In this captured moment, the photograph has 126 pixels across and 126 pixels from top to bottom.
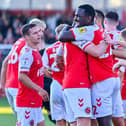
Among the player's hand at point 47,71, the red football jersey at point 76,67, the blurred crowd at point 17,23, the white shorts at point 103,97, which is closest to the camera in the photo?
the red football jersey at point 76,67

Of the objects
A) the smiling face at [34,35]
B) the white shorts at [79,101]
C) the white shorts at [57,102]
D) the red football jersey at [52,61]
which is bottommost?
the white shorts at [57,102]

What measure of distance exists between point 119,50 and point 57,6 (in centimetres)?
2158

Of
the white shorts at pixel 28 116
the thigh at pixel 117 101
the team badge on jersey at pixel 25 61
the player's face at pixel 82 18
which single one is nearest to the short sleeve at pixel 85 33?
the player's face at pixel 82 18

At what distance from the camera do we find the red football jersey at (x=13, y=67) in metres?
10.5

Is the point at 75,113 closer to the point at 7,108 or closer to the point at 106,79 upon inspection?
the point at 106,79

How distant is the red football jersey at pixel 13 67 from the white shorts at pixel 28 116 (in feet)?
2.86

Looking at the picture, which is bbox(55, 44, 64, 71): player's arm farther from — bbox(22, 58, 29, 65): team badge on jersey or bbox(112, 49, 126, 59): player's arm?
bbox(112, 49, 126, 59): player's arm

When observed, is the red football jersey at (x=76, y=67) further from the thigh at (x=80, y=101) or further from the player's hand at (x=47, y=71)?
the player's hand at (x=47, y=71)

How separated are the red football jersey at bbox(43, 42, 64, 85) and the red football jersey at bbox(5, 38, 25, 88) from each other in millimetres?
734

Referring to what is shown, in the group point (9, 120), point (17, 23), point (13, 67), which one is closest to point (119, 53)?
point (13, 67)

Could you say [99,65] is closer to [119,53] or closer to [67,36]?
[67,36]

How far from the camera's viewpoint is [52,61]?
11242 mm

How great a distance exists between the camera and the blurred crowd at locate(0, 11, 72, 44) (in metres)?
25.2

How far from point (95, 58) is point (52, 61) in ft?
7.46
